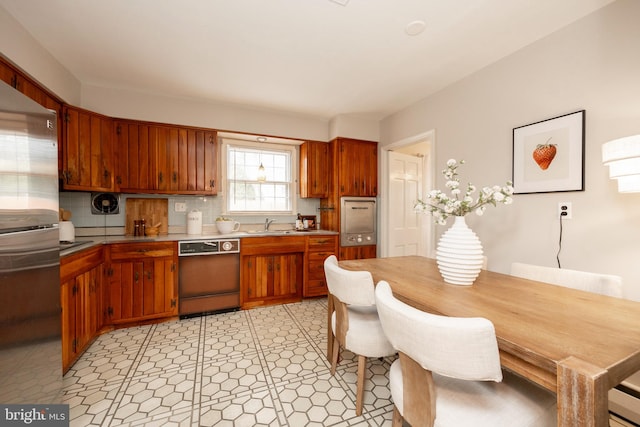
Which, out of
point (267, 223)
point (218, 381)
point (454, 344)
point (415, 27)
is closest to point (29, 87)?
point (267, 223)

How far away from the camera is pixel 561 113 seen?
193cm

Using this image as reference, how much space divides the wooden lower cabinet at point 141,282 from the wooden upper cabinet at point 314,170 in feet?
6.38

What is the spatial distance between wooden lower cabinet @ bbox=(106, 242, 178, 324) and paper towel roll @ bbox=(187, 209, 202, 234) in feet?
1.69

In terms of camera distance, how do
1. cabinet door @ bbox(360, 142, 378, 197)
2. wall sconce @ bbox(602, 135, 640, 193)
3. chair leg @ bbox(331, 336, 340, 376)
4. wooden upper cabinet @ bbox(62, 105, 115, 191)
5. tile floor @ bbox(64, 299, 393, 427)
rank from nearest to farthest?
wall sconce @ bbox(602, 135, 640, 193), tile floor @ bbox(64, 299, 393, 427), chair leg @ bbox(331, 336, 340, 376), wooden upper cabinet @ bbox(62, 105, 115, 191), cabinet door @ bbox(360, 142, 378, 197)

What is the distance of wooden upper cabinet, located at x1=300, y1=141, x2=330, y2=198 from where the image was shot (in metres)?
3.84

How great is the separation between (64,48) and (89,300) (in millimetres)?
2253

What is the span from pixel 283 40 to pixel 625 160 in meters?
2.40

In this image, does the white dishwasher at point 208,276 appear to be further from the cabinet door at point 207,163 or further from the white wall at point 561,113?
the white wall at point 561,113

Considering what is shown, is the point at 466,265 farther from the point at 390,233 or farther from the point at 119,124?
the point at 119,124

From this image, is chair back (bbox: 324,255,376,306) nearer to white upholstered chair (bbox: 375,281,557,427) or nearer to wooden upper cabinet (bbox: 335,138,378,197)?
white upholstered chair (bbox: 375,281,557,427)

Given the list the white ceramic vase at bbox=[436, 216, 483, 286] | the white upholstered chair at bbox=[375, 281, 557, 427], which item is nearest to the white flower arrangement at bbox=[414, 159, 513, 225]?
the white ceramic vase at bbox=[436, 216, 483, 286]

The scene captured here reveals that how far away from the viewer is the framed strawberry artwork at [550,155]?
1838 mm

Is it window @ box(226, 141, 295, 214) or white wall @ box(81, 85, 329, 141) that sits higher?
white wall @ box(81, 85, 329, 141)

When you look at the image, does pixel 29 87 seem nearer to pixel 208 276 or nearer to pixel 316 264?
pixel 208 276
